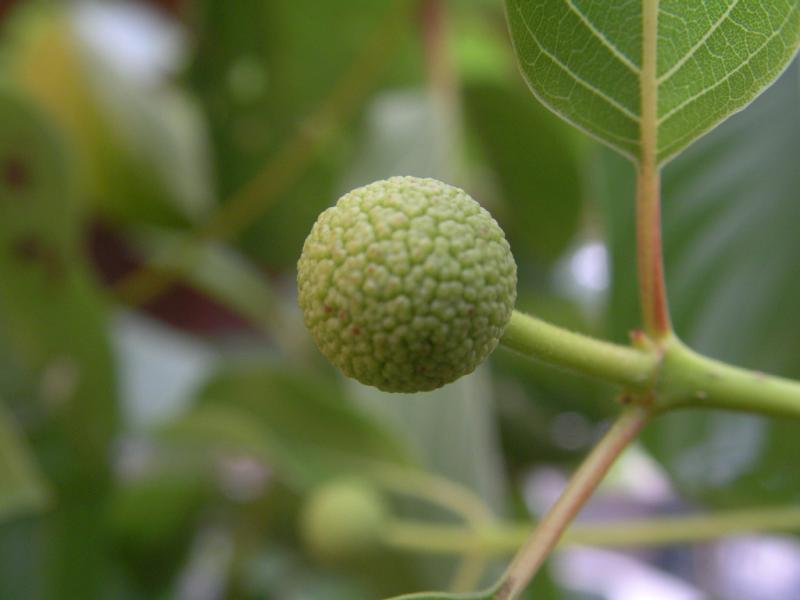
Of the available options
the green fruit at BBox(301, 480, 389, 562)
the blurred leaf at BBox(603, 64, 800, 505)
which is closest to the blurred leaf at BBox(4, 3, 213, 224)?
the green fruit at BBox(301, 480, 389, 562)

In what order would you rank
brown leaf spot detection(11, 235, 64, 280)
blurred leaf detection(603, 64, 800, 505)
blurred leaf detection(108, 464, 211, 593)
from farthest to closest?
blurred leaf detection(108, 464, 211, 593) → brown leaf spot detection(11, 235, 64, 280) → blurred leaf detection(603, 64, 800, 505)

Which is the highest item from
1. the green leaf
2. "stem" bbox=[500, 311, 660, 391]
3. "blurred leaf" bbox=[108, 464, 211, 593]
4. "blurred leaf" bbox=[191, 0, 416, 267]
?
"blurred leaf" bbox=[191, 0, 416, 267]

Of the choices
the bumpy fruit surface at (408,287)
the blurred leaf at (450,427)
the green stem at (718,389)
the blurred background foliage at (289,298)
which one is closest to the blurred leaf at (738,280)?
the blurred background foliage at (289,298)

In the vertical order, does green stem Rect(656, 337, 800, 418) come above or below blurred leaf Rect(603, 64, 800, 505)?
below

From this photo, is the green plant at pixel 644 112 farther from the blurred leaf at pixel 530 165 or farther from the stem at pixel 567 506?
the blurred leaf at pixel 530 165

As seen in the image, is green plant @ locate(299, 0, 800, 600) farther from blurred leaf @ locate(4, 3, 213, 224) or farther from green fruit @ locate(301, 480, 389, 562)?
blurred leaf @ locate(4, 3, 213, 224)

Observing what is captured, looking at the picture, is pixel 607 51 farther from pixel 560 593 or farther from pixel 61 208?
pixel 560 593

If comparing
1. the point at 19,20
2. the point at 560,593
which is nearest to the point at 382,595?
the point at 560,593
